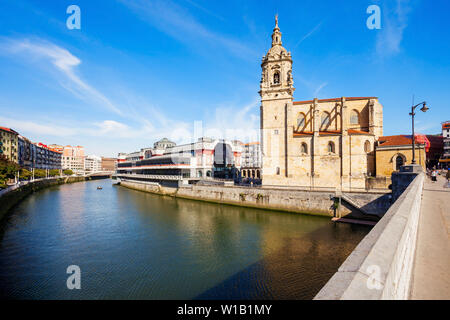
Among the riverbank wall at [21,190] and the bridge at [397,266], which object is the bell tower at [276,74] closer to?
the bridge at [397,266]

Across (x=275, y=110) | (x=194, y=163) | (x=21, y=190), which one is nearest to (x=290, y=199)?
(x=275, y=110)

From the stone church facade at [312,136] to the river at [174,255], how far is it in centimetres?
999

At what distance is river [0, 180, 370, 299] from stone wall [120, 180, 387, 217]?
178cm

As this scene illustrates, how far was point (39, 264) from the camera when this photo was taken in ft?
50.8

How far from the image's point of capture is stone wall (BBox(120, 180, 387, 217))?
90.6ft

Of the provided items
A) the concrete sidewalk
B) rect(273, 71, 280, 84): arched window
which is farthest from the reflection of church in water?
the concrete sidewalk

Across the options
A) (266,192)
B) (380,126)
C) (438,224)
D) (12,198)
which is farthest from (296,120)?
(12,198)

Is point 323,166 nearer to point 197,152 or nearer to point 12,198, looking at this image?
point 197,152

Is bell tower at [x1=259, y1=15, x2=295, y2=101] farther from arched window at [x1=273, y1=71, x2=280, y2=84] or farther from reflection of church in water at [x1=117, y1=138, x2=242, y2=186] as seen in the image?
reflection of church in water at [x1=117, y1=138, x2=242, y2=186]

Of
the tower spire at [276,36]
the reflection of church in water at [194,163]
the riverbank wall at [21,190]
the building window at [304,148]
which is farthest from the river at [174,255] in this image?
the tower spire at [276,36]

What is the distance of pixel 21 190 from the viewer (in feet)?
165

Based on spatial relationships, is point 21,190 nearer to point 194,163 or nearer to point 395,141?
point 194,163

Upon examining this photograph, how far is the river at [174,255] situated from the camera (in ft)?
40.9

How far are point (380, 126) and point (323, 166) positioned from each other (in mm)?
13703
